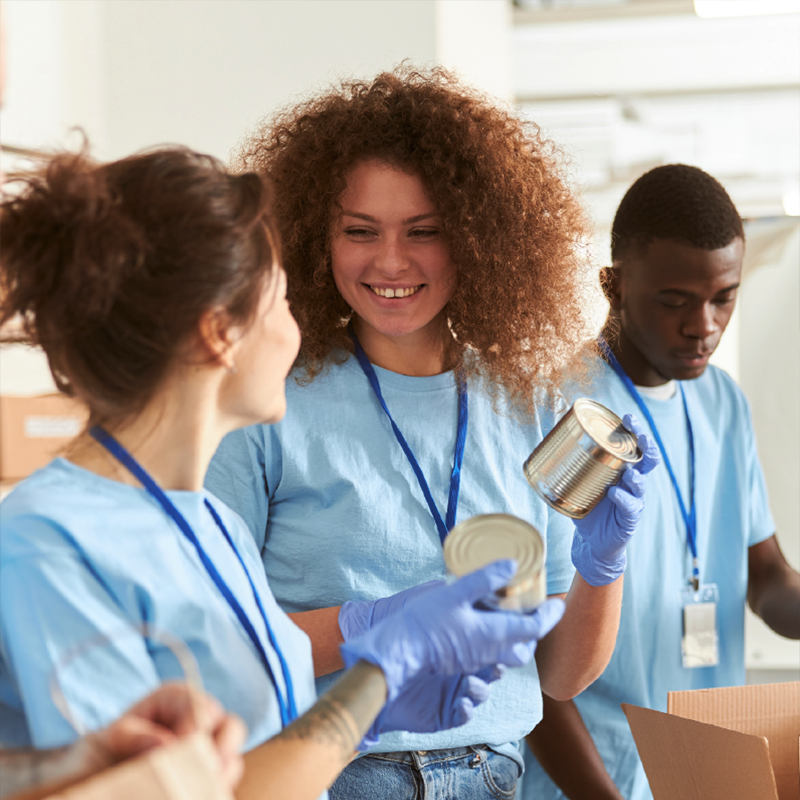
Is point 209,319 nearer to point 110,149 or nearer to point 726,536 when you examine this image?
point 726,536

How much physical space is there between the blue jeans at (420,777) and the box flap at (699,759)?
9.9 inches

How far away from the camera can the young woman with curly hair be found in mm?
1309

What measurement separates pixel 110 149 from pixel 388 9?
0.92 metres

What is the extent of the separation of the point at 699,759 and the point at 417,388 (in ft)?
2.28

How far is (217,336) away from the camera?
0.93 meters

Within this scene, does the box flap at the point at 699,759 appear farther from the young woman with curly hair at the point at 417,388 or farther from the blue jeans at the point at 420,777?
the blue jeans at the point at 420,777

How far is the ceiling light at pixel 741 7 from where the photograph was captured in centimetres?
238

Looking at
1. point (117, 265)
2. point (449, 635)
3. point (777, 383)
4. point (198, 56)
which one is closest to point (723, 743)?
point (449, 635)

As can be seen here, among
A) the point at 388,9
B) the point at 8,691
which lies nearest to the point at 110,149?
the point at 388,9

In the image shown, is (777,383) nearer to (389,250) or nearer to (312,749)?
(389,250)

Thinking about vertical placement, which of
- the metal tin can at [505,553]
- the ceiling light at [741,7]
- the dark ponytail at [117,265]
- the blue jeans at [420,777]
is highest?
the ceiling light at [741,7]

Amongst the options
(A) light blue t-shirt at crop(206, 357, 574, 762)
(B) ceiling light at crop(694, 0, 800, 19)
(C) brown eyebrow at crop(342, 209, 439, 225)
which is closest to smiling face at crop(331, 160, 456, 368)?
(C) brown eyebrow at crop(342, 209, 439, 225)

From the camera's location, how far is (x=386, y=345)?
1473 mm

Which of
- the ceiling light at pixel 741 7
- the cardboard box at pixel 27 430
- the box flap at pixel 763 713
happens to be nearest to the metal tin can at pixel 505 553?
the box flap at pixel 763 713
